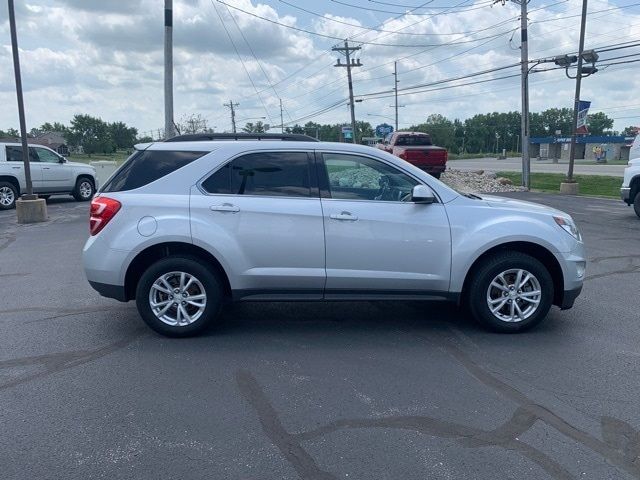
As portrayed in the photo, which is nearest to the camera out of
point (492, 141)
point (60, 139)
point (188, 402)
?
point (188, 402)

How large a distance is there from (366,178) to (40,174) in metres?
15.6

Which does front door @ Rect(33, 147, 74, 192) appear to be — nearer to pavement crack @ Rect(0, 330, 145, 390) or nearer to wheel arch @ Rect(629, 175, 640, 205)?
pavement crack @ Rect(0, 330, 145, 390)

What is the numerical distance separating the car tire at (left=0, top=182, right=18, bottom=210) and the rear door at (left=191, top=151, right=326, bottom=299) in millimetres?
14873

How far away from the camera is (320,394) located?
4.25 metres

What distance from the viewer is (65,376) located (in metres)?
4.57

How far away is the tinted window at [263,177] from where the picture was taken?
5434 mm

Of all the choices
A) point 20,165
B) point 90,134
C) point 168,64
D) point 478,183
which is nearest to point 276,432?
point 168,64

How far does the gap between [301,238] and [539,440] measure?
8.59 ft

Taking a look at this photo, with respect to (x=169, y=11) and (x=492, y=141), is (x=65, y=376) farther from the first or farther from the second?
(x=492, y=141)

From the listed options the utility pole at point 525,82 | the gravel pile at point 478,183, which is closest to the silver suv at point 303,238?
the gravel pile at point 478,183

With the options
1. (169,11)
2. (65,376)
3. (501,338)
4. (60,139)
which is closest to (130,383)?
(65,376)

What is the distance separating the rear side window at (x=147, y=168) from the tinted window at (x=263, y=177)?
33 cm

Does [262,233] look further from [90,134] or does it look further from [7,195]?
[90,134]

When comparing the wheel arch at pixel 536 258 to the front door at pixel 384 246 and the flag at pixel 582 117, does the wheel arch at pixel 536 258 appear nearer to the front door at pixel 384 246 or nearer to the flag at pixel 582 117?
the front door at pixel 384 246
